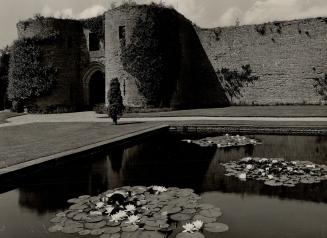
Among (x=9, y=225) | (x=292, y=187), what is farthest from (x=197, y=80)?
(x=9, y=225)

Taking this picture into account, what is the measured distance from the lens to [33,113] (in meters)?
22.4

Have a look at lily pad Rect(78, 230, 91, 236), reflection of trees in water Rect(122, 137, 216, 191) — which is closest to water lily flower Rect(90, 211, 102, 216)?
lily pad Rect(78, 230, 91, 236)

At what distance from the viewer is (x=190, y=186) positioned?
603 cm

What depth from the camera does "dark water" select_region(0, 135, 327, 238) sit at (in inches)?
171

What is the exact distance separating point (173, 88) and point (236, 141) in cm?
1141

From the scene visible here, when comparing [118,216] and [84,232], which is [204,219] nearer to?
[118,216]

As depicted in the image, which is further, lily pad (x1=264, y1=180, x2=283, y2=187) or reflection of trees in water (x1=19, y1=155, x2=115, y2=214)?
lily pad (x1=264, y1=180, x2=283, y2=187)

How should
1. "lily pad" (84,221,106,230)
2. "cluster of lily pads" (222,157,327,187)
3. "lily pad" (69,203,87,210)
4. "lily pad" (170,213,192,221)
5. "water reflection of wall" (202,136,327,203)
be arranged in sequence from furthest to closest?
1. "cluster of lily pads" (222,157,327,187)
2. "water reflection of wall" (202,136,327,203)
3. "lily pad" (69,203,87,210)
4. "lily pad" (170,213,192,221)
5. "lily pad" (84,221,106,230)

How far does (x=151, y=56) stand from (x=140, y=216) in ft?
55.7

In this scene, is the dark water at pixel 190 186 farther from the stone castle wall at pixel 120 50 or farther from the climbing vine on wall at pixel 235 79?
the climbing vine on wall at pixel 235 79

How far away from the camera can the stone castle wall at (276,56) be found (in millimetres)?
20828

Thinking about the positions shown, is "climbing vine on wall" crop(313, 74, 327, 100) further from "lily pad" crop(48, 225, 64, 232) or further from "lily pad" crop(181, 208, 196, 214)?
"lily pad" crop(48, 225, 64, 232)

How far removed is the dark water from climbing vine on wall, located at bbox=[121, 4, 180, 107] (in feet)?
38.1

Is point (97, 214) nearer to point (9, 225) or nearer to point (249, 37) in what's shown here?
point (9, 225)
